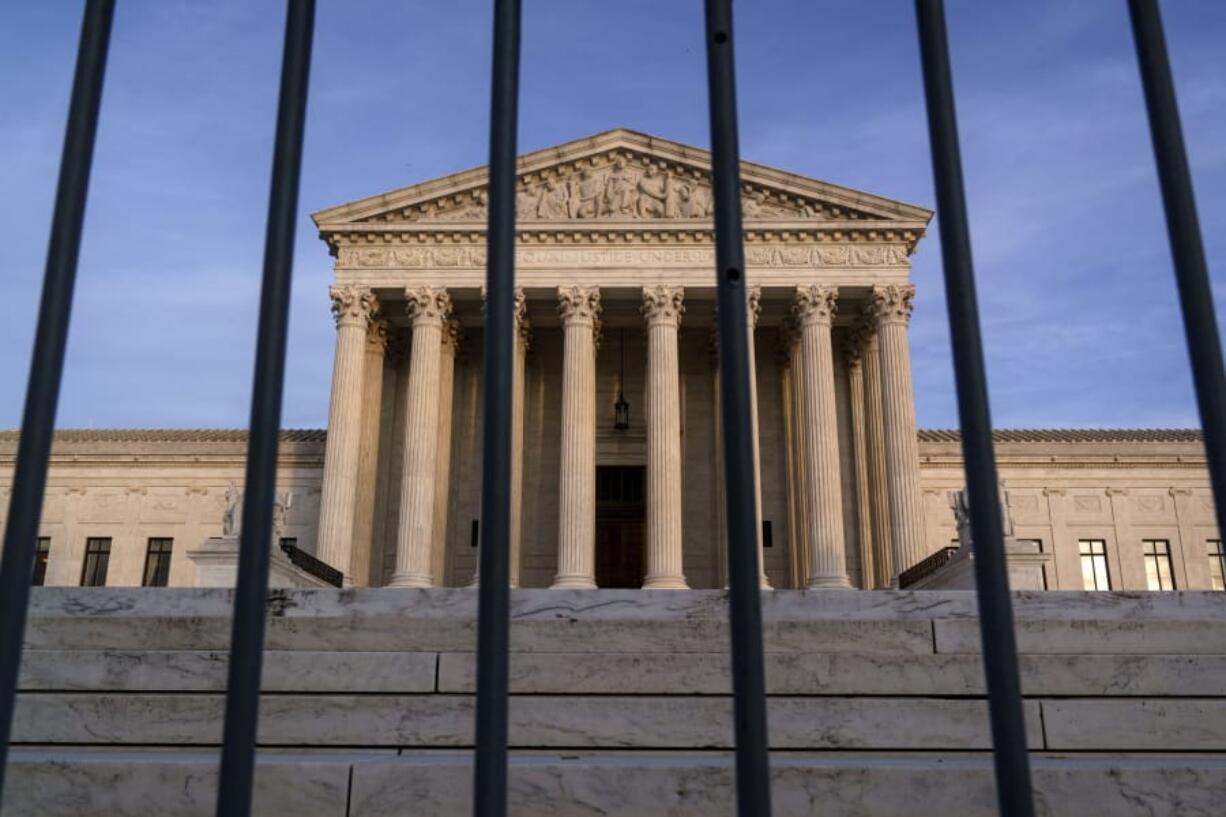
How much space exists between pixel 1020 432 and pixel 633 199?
21.3m

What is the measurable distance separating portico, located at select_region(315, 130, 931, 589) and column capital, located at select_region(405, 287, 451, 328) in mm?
59

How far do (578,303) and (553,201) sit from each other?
4.02 metres

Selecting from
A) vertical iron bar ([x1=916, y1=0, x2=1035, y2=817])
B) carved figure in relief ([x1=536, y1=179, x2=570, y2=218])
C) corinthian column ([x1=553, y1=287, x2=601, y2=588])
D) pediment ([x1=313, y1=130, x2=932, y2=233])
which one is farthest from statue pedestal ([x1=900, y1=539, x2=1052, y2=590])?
vertical iron bar ([x1=916, y1=0, x2=1035, y2=817])

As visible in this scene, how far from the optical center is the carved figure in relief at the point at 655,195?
1439 inches

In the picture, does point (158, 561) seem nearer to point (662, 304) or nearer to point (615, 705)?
point (662, 304)

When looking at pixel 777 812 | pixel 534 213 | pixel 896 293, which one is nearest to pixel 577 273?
pixel 534 213

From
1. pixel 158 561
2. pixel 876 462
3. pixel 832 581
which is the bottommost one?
pixel 832 581

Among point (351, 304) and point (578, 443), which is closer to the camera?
point (578, 443)

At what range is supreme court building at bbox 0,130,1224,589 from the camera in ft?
112

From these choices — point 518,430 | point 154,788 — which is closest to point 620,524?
point 518,430

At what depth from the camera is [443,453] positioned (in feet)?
120

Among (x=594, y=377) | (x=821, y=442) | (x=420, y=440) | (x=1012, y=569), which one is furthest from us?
(x=594, y=377)

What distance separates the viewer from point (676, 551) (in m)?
33.0

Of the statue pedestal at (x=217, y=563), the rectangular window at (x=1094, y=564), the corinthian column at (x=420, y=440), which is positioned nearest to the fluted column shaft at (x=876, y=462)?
the rectangular window at (x=1094, y=564)
